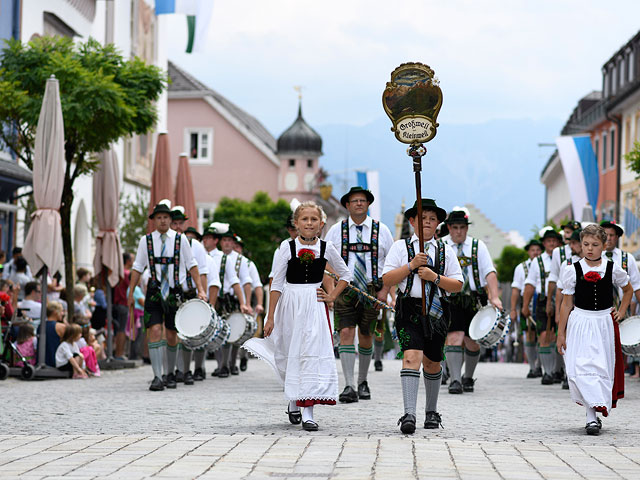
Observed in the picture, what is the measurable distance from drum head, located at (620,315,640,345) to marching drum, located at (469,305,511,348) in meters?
1.30

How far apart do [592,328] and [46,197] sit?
30.1 feet

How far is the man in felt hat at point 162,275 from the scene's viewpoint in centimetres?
1434

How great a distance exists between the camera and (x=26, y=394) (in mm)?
13508

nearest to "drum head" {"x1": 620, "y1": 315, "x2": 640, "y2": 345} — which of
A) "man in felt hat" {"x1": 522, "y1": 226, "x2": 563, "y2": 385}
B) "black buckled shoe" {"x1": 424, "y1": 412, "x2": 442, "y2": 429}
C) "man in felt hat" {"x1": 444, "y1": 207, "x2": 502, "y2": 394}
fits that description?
"man in felt hat" {"x1": 444, "y1": 207, "x2": 502, "y2": 394}

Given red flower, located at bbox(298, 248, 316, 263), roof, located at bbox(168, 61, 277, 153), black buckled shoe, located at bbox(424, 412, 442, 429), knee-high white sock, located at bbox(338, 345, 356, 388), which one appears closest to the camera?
black buckled shoe, located at bbox(424, 412, 442, 429)

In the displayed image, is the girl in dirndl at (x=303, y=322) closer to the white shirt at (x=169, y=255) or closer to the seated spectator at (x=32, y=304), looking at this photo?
the white shirt at (x=169, y=255)

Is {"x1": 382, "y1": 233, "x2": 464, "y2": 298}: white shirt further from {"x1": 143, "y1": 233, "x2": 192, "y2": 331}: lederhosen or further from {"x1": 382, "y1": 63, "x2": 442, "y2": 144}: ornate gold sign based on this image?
{"x1": 143, "y1": 233, "x2": 192, "y2": 331}: lederhosen

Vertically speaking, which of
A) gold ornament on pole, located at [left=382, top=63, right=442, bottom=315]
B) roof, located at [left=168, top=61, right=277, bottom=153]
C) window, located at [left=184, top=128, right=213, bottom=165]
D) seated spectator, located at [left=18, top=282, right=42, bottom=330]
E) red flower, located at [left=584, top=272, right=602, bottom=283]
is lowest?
seated spectator, located at [left=18, top=282, right=42, bottom=330]

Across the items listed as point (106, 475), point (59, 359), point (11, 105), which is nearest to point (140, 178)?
point (11, 105)

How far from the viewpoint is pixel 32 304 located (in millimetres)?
17906

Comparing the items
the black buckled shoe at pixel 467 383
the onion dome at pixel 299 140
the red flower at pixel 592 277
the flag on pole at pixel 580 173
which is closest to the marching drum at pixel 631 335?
the black buckled shoe at pixel 467 383

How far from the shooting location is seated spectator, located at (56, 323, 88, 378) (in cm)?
1714

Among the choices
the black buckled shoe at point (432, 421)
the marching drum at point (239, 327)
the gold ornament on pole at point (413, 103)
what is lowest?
the black buckled shoe at point (432, 421)

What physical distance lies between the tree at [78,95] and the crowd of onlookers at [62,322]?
69 cm
